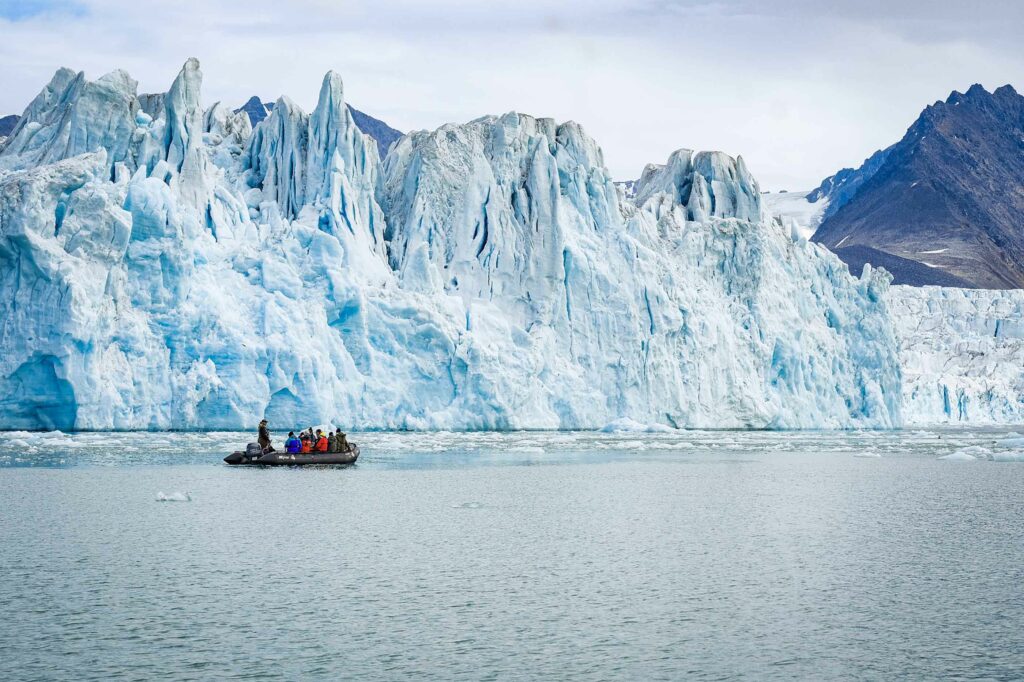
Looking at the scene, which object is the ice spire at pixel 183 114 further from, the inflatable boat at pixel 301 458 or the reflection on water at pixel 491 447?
the inflatable boat at pixel 301 458

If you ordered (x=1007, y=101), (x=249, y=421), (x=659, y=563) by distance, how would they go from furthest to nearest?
(x=1007, y=101)
(x=249, y=421)
(x=659, y=563)

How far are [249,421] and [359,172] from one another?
11865 mm

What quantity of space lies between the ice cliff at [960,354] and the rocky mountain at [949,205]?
176ft

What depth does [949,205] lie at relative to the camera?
560ft

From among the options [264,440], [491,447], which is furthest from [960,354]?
[264,440]

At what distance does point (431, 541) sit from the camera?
47.2 feet

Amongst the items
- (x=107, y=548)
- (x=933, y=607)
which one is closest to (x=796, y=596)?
(x=933, y=607)

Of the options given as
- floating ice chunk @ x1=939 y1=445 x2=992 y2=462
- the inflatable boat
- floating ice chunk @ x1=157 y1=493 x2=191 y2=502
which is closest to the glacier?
the inflatable boat

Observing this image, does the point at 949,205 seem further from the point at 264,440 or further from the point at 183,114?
the point at 264,440

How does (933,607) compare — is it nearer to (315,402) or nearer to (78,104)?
(315,402)

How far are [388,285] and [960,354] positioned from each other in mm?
49086

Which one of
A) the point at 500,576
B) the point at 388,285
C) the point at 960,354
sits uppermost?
the point at 388,285

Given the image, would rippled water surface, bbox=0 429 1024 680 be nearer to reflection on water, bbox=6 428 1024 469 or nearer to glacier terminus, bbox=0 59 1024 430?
reflection on water, bbox=6 428 1024 469

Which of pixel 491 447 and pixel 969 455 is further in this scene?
pixel 491 447
